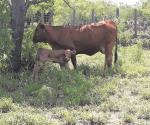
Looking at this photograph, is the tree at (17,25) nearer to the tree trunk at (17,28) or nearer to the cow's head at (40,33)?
the tree trunk at (17,28)

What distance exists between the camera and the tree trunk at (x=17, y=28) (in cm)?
1163

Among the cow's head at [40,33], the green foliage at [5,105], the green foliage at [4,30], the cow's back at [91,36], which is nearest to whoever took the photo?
the green foliage at [5,105]

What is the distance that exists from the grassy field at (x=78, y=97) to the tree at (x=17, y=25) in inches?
17.5

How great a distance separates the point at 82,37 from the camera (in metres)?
12.4

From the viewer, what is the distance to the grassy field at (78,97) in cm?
757

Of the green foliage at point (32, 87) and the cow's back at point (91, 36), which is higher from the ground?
the cow's back at point (91, 36)

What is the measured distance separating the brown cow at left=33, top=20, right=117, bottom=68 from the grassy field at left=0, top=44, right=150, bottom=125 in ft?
1.75

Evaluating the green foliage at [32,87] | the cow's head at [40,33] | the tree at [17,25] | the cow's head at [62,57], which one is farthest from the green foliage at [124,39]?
the green foliage at [32,87]

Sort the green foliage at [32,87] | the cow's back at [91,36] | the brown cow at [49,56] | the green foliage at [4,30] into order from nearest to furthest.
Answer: the green foliage at [32,87], the green foliage at [4,30], the brown cow at [49,56], the cow's back at [91,36]

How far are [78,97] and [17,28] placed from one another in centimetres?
356

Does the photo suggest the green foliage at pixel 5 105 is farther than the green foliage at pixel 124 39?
No

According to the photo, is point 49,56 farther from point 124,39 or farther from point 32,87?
point 124,39

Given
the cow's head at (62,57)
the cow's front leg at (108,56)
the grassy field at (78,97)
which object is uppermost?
the cow's head at (62,57)

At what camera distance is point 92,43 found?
41.0ft
